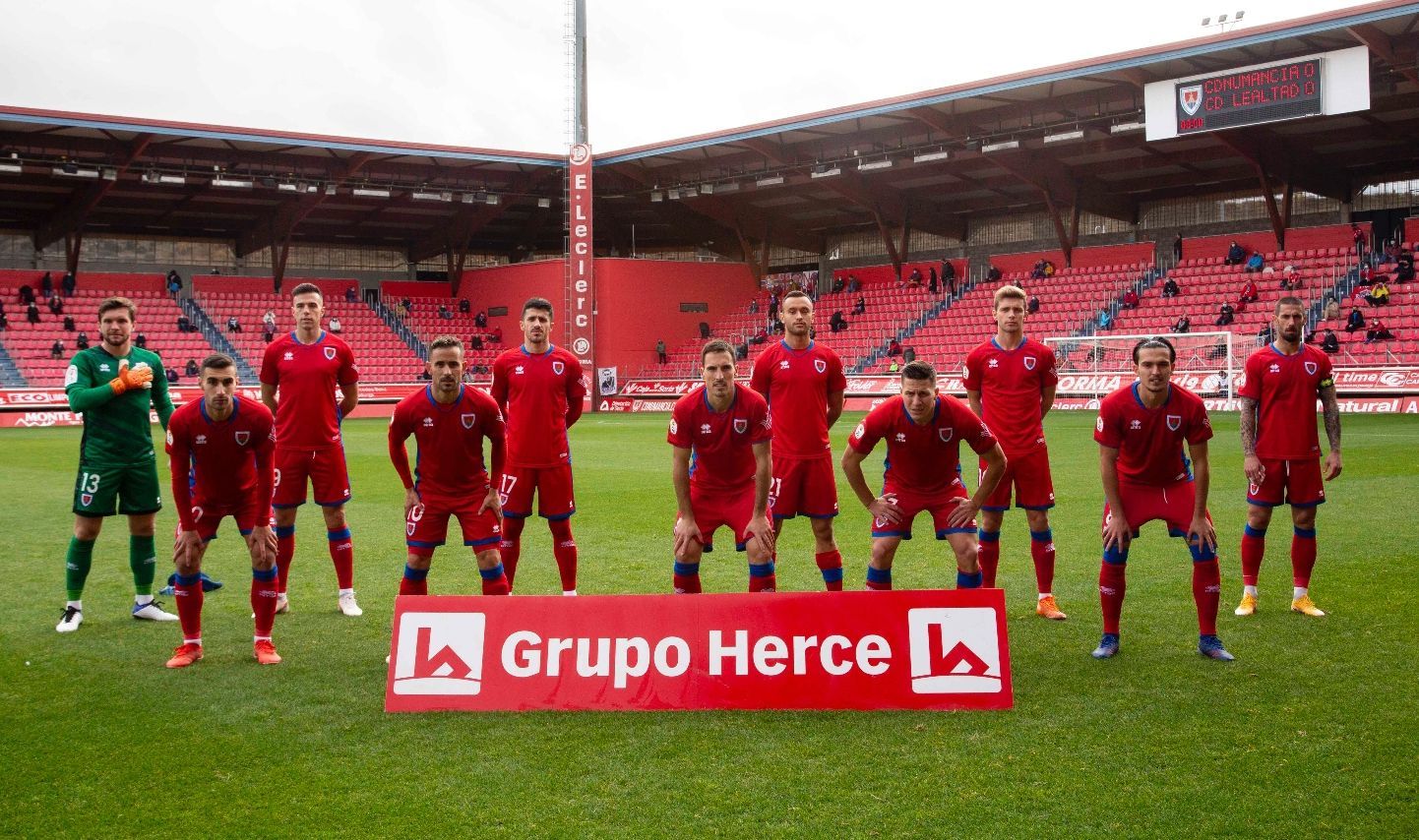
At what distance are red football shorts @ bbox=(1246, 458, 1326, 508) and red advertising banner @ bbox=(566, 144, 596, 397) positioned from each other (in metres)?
32.5

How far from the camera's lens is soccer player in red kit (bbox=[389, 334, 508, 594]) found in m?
6.32

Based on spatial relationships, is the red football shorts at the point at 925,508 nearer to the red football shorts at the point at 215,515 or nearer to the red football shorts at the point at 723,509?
the red football shorts at the point at 723,509

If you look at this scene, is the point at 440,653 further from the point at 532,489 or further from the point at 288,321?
the point at 288,321

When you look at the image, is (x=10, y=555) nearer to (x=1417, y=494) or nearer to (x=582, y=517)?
(x=582, y=517)

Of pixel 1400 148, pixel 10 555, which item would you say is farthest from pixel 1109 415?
pixel 1400 148

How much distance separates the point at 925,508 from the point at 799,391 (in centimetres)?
113

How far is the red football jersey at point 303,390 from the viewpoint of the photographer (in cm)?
738

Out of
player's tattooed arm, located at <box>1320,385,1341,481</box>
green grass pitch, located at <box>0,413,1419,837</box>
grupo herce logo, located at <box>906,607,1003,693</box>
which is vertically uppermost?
player's tattooed arm, located at <box>1320,385,1341,481</box>

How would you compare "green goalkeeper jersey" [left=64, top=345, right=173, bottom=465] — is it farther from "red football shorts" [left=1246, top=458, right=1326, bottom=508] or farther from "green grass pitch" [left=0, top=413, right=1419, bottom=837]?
"red football shorts" [left=1246, top=458, right=1326, bottom=508]

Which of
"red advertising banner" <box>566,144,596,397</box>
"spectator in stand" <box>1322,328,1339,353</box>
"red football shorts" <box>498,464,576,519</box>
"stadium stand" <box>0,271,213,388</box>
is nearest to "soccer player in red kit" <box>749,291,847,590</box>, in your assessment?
"red football shorts" <box>498,464,576,519</box>

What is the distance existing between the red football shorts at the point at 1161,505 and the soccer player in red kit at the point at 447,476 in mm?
3621

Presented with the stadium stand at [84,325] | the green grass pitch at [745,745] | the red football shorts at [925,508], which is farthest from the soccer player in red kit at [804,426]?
the stadium stand at [84,325]

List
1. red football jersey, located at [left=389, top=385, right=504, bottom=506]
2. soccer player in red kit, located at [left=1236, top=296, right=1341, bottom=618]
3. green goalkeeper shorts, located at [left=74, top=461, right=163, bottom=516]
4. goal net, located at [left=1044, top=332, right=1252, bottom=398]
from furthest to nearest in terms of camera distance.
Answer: goal net, located at [left=1044, top=332, right=1252, bottom=398] → soccer player in red kit, located at [left=1236, top=296, right=1341, bottom=618] → green goalkeeper shorts, located at [left=74, top=461, right=163, bottom=516] → red football jersey, located at [left=389, top=385, right=504, bottom=506]

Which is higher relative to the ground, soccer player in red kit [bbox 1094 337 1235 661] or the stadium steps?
the stadium steps
